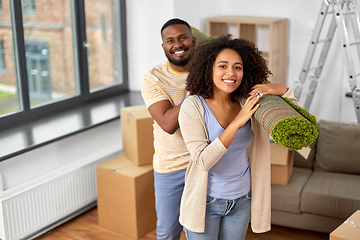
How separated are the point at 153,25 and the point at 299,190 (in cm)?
189

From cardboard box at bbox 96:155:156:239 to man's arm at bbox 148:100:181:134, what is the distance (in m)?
0.97

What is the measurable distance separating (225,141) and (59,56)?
227cm

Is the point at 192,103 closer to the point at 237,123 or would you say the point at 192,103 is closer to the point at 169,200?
the point at 237,123

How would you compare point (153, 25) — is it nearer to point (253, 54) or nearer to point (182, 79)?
point (182, 79)

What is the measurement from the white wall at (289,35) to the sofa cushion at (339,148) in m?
0.76

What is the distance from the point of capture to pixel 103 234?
284 centimetres

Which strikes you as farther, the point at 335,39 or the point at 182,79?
the point at 335,39

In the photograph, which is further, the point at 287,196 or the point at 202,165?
the point at 287,196

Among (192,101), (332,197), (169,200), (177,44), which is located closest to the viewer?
(192,101)

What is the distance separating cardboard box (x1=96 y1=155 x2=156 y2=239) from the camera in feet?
9.00

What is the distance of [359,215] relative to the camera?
1934 millimetres

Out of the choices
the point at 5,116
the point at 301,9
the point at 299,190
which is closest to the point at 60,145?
the point at 5,116

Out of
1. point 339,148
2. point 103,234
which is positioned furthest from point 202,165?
point 339,148

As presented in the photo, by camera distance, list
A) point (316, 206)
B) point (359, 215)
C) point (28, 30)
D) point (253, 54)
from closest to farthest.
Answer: point (253, 54), point (359, 215), point (316, 206), point (28, 30)
